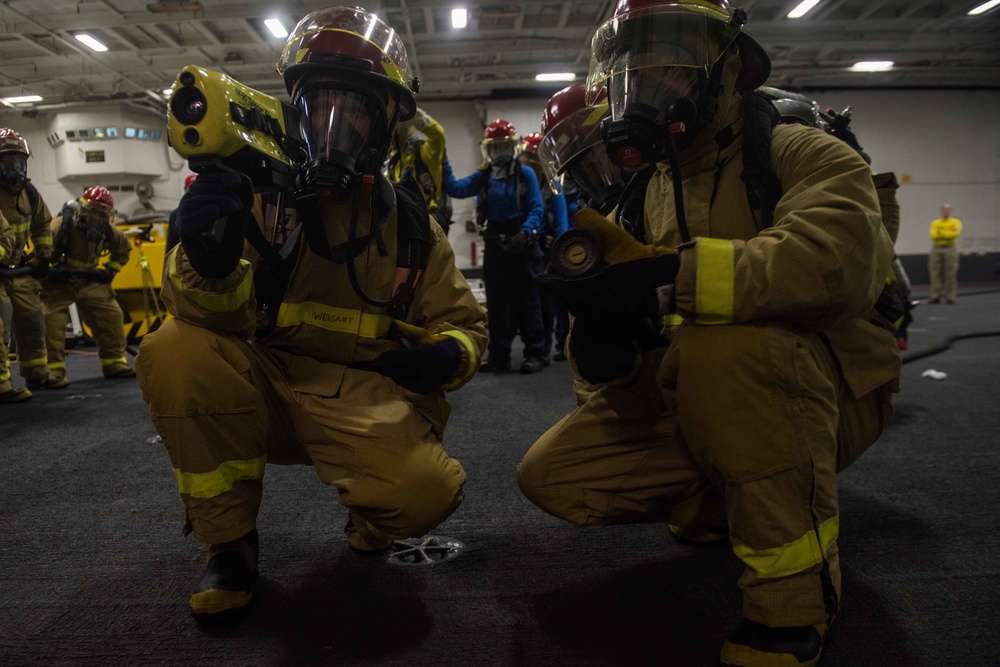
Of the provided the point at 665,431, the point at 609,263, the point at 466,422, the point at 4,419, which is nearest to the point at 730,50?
the point at 609,263

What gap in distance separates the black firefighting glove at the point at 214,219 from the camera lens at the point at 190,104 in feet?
0.34

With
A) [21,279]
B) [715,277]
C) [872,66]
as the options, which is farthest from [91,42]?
[872,66]

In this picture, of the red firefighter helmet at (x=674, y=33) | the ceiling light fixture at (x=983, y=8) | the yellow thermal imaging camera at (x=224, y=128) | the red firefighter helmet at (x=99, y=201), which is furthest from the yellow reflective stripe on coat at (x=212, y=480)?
the ceiling light fixture at (x=983, y=8)

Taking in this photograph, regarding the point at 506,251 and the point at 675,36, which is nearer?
the point at 675,36

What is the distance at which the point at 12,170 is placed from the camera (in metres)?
4.41

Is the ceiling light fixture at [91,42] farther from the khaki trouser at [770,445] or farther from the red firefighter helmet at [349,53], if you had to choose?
the khaki trouser at [770,445]

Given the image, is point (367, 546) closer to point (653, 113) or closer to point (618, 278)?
point (618, 278)

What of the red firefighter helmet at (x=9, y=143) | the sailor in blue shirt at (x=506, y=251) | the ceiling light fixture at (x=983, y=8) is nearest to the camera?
the red firefighter helmet at (x=9, y=143)

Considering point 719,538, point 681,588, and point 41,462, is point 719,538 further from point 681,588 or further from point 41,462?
point 41,462

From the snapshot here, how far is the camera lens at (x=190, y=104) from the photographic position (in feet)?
3.69

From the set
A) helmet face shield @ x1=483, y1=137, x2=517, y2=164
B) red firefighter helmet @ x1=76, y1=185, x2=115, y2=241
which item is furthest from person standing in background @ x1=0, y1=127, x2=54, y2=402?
helmet face shield @ x1=483, y1=137, x2=517, y2=164

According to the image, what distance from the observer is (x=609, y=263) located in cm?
106

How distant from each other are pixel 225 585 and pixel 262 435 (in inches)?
12.5

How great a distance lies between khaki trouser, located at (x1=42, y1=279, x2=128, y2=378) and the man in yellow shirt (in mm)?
11241
